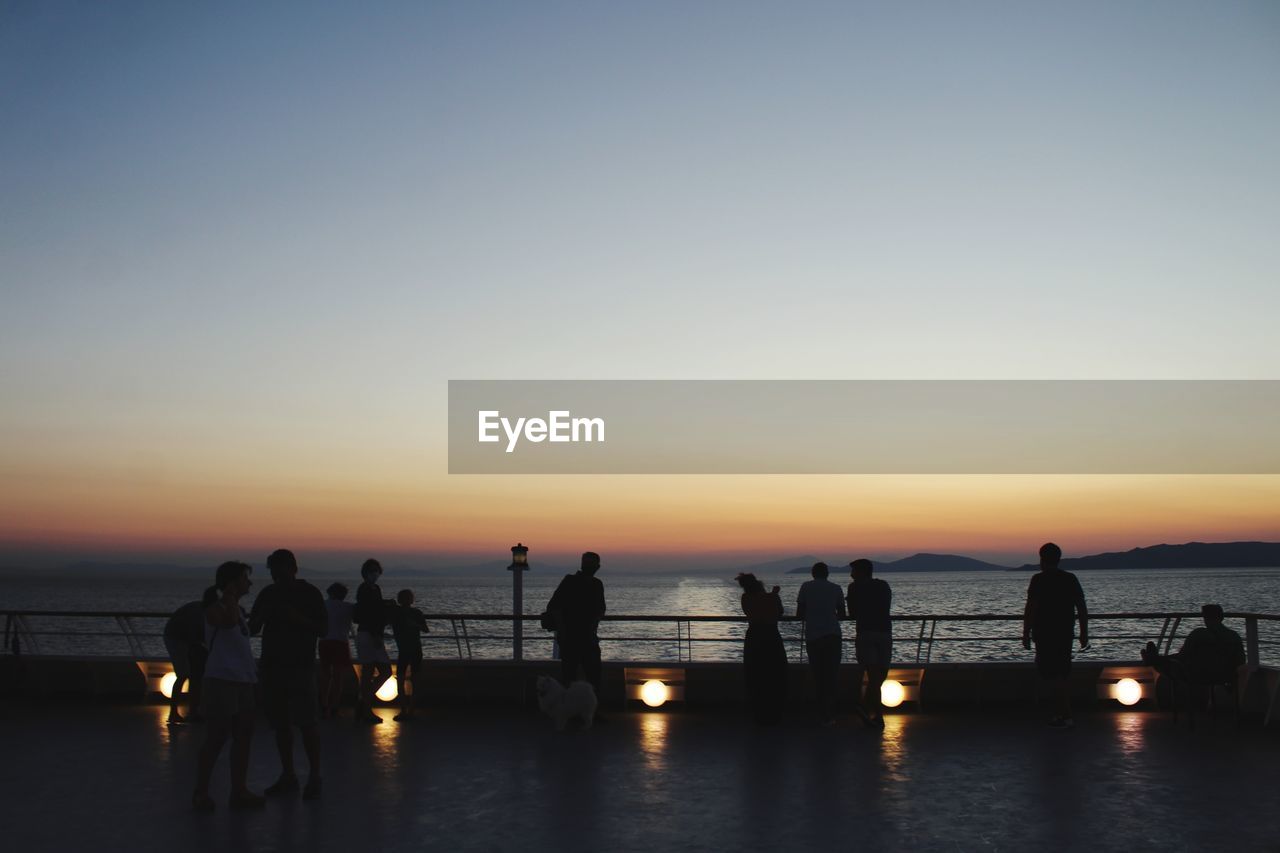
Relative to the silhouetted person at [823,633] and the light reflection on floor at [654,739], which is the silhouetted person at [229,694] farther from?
the silhouetted person at [823,633]

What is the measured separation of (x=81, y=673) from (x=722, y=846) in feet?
30.8

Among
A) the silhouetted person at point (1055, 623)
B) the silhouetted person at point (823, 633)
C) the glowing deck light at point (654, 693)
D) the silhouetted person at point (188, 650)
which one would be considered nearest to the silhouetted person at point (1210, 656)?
the silhouetted person at point (1055, 623)

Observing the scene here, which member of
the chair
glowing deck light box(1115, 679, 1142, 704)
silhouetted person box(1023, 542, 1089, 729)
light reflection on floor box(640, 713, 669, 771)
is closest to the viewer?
light reflection on floor box(640, 713, 669, 771)

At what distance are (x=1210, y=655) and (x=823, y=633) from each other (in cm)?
342

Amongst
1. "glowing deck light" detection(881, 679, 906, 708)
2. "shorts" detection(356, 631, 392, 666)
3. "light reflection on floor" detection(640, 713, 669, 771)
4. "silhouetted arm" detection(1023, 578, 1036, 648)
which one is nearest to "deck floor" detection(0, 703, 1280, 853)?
"light reflection on floor" detection(640, 713, 669, 771)

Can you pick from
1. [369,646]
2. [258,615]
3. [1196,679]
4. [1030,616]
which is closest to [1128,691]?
[1196,679]

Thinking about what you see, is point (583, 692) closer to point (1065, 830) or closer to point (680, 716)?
point (680, 716)

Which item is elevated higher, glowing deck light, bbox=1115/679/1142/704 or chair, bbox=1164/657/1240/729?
chair, bbox=1164/657/1240/729

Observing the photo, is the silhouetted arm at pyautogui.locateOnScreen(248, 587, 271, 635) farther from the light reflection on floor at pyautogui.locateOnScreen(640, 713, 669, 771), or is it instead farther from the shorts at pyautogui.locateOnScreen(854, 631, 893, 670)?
the shorts at pyautogui.locateOnScreen(854, 631, 893, 670)

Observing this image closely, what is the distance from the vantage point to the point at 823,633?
10.3 metres

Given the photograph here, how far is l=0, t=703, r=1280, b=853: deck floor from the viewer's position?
596 cm

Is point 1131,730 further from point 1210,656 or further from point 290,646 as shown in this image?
point 290,646

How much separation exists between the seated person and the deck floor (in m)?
0.47

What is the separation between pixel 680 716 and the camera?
10.7 metres
